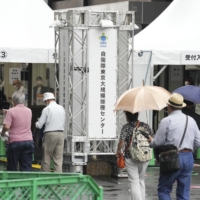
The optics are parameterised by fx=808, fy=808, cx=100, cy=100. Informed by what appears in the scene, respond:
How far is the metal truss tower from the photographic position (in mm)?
15844

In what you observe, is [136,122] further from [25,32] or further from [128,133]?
[25,32]

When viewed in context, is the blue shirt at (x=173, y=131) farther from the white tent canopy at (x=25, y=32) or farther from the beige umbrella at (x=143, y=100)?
the white tent canopy at (x=25, y=32)

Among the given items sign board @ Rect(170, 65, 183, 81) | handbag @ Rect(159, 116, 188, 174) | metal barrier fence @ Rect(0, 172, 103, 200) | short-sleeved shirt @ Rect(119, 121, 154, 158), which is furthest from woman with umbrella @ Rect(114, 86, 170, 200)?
sign board @ Rect(170, 65, 183, 81)

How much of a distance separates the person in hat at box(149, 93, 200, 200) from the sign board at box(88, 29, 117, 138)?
19.0 ft

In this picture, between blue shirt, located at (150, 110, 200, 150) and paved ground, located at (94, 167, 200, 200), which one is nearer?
blue shirt, located at (150, 110, 200, 150)

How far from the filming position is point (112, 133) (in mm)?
16047

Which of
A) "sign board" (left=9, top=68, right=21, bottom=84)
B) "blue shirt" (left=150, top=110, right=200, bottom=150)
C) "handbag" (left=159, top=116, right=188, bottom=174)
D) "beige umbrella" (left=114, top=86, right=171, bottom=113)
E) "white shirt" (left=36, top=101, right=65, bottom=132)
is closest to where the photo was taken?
"handbag" (left=159, top=116, right=188, bottom=174)

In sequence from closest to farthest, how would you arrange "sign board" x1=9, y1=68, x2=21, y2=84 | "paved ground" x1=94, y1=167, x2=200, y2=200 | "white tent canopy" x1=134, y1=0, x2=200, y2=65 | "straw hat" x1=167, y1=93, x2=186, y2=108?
"straw hat" x1=167, y1=93, x2=186, y2=108, "paved ground" x1=94, y1=167, x2=200, y2=200, "white tent canopy" x1=134, y1=0, x2=200, y2=65, "sign board" x1=9, y1=68, x2=21, y2=84

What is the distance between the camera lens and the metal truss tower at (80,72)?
15.8 metres

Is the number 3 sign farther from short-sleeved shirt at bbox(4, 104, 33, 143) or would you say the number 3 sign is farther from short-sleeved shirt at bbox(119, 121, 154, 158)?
short-sleeved shirt at bbox(119, 121, 154, 158)

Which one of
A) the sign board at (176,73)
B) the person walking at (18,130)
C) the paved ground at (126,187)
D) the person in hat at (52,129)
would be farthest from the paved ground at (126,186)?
the sign board at (176,73)

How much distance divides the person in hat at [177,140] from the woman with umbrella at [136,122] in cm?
114

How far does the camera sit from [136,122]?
11461 mm

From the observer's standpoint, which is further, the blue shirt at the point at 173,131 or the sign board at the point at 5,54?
the sign board at the point at 5,54
